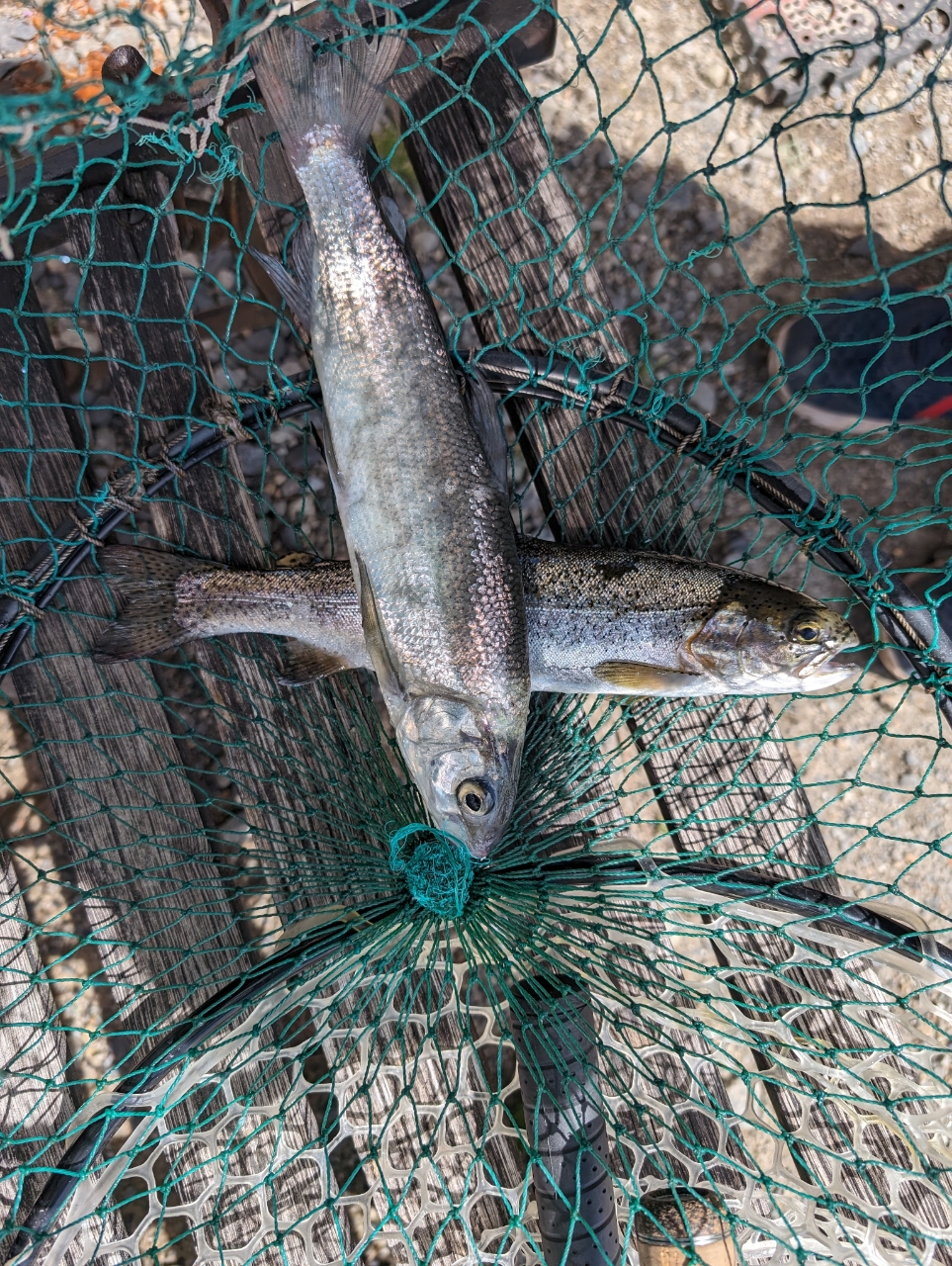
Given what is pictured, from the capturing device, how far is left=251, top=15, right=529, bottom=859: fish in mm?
2146

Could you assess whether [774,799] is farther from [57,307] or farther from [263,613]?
[57,307]

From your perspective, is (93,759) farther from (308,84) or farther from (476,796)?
(308,84)

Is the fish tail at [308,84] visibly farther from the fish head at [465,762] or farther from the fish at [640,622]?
the fish head at [465,762]

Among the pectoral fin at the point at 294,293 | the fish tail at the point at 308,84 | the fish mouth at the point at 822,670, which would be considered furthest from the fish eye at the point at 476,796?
the fish tail at the point at 308,84

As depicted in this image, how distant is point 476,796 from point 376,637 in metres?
0.50

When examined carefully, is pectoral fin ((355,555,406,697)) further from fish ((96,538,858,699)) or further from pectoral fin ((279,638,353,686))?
pectoral fin ((279,638,353,686))

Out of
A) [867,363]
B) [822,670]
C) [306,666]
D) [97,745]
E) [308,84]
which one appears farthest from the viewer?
[867,363]

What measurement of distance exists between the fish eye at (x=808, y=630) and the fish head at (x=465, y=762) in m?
0.81

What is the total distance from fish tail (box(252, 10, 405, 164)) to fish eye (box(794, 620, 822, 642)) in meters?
1.71

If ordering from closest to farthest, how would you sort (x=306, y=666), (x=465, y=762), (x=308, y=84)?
(x=308, y=84) → (x=465, y=762) → (x=306, y=666)

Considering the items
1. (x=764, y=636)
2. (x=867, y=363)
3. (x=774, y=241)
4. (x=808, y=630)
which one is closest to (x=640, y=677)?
(x=764, y=636)

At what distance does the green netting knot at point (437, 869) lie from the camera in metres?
2.24

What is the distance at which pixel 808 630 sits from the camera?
2309 millimetres

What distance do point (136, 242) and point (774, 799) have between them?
8.82 ft
